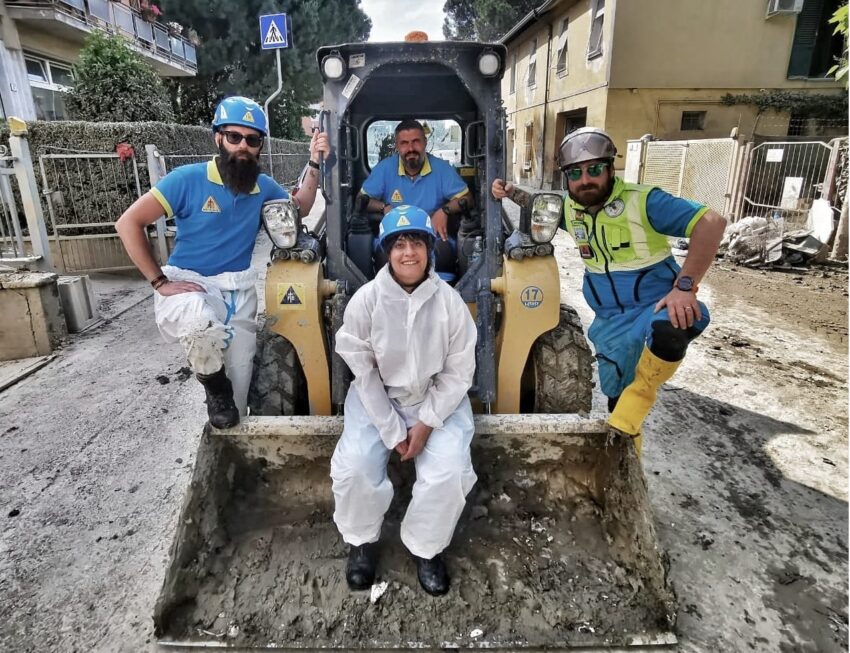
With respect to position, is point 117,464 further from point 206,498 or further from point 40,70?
point 40,70

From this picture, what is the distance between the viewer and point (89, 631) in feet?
7.49

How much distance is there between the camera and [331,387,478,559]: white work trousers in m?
2.33

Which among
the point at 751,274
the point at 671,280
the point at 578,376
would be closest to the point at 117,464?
the point at 578,376

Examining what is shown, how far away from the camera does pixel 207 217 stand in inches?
122

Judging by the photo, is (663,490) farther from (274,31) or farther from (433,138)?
(274,31)

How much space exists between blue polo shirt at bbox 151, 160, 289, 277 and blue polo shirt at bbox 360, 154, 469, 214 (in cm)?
106

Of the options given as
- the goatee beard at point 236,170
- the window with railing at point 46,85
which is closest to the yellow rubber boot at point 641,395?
the goatee beard at point 236,170

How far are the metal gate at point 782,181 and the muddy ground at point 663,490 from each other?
16.3 feet

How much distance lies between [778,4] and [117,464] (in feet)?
55.7

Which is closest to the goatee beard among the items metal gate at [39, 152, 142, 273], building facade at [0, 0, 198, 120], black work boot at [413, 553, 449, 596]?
black work boot at [413, 553, 449, 596]

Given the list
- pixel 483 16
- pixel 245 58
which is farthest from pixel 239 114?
pixel 483 16

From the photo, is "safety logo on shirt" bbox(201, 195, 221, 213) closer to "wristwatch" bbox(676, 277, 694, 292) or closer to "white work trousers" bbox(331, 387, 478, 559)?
"white work trousers" bbox(331, 387, 478, 559)

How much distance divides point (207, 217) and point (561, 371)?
213 cm

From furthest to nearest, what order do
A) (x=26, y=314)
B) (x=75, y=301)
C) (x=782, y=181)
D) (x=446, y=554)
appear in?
1. (x=782, y=181)
2. (x=75, y=301)
3. (x=26, y=314)
4. (x=446, y=554)
